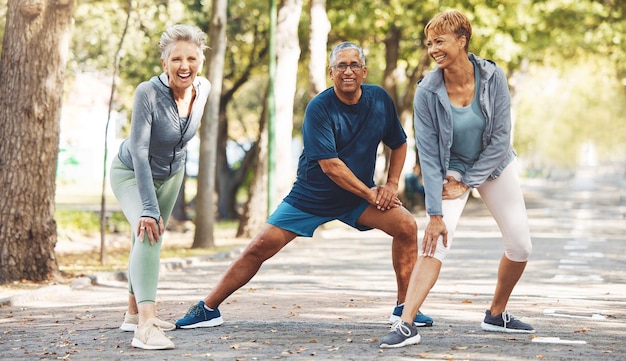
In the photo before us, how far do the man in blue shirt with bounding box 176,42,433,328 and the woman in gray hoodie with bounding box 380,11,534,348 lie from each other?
1.42 feet

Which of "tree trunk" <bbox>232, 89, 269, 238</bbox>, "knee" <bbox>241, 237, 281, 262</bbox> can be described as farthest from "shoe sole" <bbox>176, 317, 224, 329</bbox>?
"tree trunk" <bbox>232, 89, 269, 238</bbox>

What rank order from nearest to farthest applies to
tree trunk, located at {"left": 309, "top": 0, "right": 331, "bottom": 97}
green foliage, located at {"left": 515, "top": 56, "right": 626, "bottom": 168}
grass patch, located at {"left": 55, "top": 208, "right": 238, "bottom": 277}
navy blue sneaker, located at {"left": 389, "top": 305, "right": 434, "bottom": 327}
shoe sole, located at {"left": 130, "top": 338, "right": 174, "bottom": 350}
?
shoe sole, located at {"left": 130, "top": 338, "right": 174, "bottom": 350}
navy blue sneaker, located at {"left": 389, "top": 305, "right": 434, "bottom": 327}
grass patch, located at {"left": 55, "top": 208, "right": 238, "bottom": 277}
tree trunk, located at {"left": 309, "top": 0, "right": 331, "bottom": 97}
green foliage, located at {"left": 515, "top": 56, "right": 626, "bottom": 168}

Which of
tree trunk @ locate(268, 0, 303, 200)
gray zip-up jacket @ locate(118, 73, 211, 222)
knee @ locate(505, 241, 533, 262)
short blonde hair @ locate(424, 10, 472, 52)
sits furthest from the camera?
tree trunk @ locate(268, 0, 303, 200)

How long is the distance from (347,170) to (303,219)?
524 millimetres

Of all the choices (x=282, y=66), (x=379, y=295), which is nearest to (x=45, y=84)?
(x=379, y=295)

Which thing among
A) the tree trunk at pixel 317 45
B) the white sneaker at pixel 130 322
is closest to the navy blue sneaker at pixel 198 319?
the white sneaker at pixel 130 322

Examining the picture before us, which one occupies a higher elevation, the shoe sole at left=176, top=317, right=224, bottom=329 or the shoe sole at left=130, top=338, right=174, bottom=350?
the shoe sole at left=176, top=317, right=224, bottom=329

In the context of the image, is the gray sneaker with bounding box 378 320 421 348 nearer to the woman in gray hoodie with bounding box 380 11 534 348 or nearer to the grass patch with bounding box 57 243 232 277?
the woman in gray hoodie with bounding box 380 11 534 348

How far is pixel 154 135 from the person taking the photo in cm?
749

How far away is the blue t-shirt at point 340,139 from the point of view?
7.46m

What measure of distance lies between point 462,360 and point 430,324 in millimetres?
1512

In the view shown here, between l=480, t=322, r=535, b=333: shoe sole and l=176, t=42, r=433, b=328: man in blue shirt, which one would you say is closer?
l=176, t=42, r=433, b=328: man in blue shirt

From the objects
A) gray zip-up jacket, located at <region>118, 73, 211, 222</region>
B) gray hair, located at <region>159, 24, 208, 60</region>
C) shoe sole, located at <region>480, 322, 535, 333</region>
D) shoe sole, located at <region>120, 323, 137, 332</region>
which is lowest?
shoe sole, located at <region>120, 323, 137, 332</region>

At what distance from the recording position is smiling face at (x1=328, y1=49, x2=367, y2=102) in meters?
7.42
